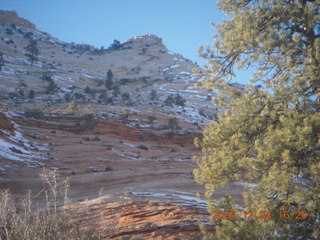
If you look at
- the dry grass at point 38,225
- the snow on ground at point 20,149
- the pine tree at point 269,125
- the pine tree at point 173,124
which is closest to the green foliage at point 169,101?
the pine tree at point 173,124

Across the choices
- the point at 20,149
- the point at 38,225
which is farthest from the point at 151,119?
the point at 38,225

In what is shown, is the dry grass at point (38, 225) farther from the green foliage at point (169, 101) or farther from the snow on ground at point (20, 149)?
the green foliage at point (169, 101)

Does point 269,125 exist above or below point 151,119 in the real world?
below

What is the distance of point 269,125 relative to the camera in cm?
418

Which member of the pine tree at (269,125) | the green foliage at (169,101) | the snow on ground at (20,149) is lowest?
the snow on ground at (20,149)

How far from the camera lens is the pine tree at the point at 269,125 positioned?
146 inches

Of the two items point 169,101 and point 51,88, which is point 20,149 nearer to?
point 51,88

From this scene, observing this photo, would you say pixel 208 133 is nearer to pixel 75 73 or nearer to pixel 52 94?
pixel 52 94

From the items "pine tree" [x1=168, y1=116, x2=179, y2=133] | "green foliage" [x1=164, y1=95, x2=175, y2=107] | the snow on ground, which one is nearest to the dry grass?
the snow on ground

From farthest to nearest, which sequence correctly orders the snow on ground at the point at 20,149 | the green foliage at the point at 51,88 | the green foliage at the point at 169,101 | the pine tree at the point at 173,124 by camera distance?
the green foliage at the point at 51,88, the green foliage at the point at 169,101, the pine tree at the point at 173,124, the snow on ground at the point at 20,149

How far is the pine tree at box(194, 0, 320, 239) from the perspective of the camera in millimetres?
3707

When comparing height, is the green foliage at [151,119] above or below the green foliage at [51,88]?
below

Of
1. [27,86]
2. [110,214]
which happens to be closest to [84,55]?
[27,86]

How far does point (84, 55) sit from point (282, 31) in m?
77.8
